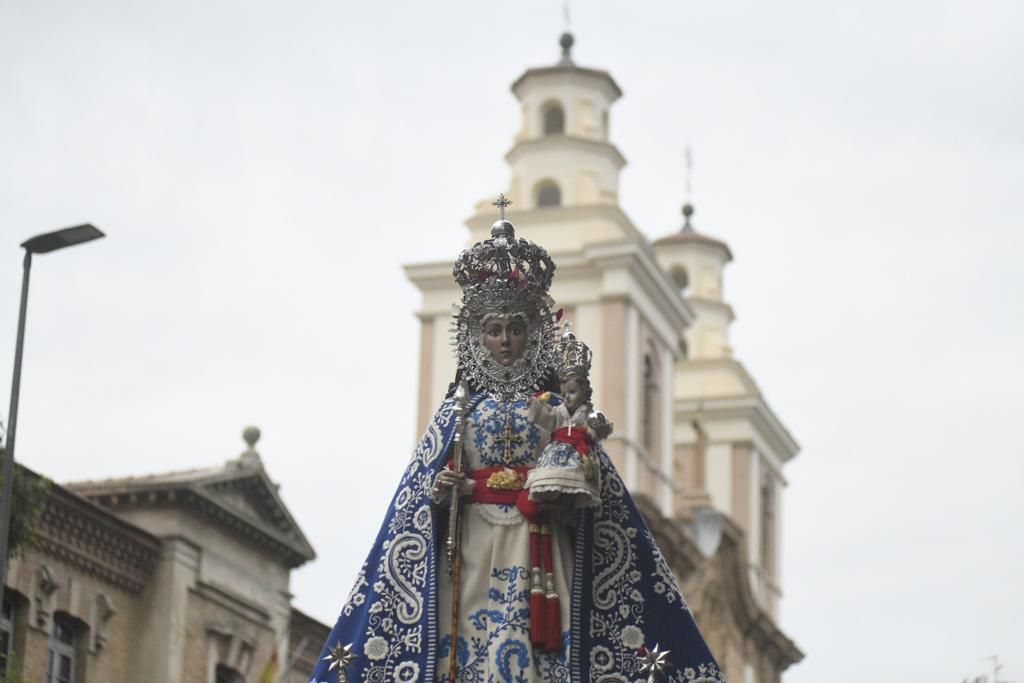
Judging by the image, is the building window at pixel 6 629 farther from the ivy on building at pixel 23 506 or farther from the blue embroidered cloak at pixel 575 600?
the blue embroidered cloak at pixel 575 600

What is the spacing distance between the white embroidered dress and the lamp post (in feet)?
26.6

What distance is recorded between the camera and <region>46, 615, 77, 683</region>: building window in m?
29.2

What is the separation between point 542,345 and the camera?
36.6ft

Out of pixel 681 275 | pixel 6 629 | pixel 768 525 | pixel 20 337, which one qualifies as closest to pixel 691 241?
pixel 681 275

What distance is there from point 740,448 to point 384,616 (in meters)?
56.9

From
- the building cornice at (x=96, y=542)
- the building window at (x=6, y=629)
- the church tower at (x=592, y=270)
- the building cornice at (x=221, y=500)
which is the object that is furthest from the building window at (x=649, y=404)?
the building window at (x=6, y=629)

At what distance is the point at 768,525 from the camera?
6975 cm

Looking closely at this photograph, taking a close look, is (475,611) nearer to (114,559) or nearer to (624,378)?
(114,559)

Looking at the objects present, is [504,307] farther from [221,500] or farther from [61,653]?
[221,500]

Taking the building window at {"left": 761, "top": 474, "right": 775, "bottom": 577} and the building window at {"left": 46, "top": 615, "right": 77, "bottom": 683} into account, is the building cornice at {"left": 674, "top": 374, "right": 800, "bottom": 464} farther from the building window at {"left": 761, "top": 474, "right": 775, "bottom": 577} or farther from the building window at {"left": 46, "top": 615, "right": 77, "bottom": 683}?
the building window at {"left": 46, "top": 615, "right": 77, "bottom": 683}

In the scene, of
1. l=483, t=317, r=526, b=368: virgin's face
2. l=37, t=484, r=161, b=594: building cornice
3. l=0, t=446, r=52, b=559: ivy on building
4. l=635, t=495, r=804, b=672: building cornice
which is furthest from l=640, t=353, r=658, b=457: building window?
l=483, t=317, r=526, b=368: virgin's face

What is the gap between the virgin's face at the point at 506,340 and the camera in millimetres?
11141

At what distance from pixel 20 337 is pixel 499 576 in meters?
9.08

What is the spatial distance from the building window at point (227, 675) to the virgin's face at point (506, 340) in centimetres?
2243
